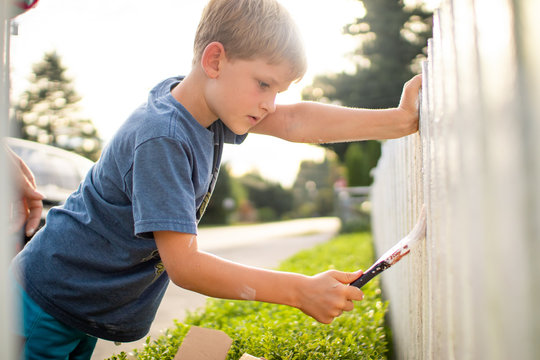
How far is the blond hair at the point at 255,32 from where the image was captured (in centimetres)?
155

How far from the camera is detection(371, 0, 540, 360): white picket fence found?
2.26 ft

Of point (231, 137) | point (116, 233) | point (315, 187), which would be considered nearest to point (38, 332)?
point (116, 233)

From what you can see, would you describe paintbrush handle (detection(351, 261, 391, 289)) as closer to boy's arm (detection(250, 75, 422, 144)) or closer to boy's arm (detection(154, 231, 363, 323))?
boy's arm (detection(154, 231, 363, 323))

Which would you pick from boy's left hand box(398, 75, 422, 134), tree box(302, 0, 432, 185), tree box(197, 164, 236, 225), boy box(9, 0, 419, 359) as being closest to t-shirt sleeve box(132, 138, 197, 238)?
boy box(9, 0, 419, 359)

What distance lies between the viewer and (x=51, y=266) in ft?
5.41

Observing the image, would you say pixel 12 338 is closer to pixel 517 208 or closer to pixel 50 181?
pixel 517 208

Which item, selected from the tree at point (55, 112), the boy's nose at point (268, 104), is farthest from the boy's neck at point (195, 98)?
the tree at point (55, 112)

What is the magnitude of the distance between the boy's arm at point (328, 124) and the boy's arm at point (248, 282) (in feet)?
2.25

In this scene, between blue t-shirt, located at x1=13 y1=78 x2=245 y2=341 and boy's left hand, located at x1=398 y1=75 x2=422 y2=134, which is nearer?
blue t-shirt, located at x1=13 y1=78 x2=245 y2=341

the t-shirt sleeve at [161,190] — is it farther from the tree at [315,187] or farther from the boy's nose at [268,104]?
the tree at [315,187]

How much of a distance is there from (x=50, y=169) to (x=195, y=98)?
378 cm

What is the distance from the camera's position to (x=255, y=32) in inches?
61.2

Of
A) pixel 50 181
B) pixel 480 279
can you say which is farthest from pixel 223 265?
pixel 50 181

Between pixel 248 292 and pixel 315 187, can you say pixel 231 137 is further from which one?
pixel 315 187
